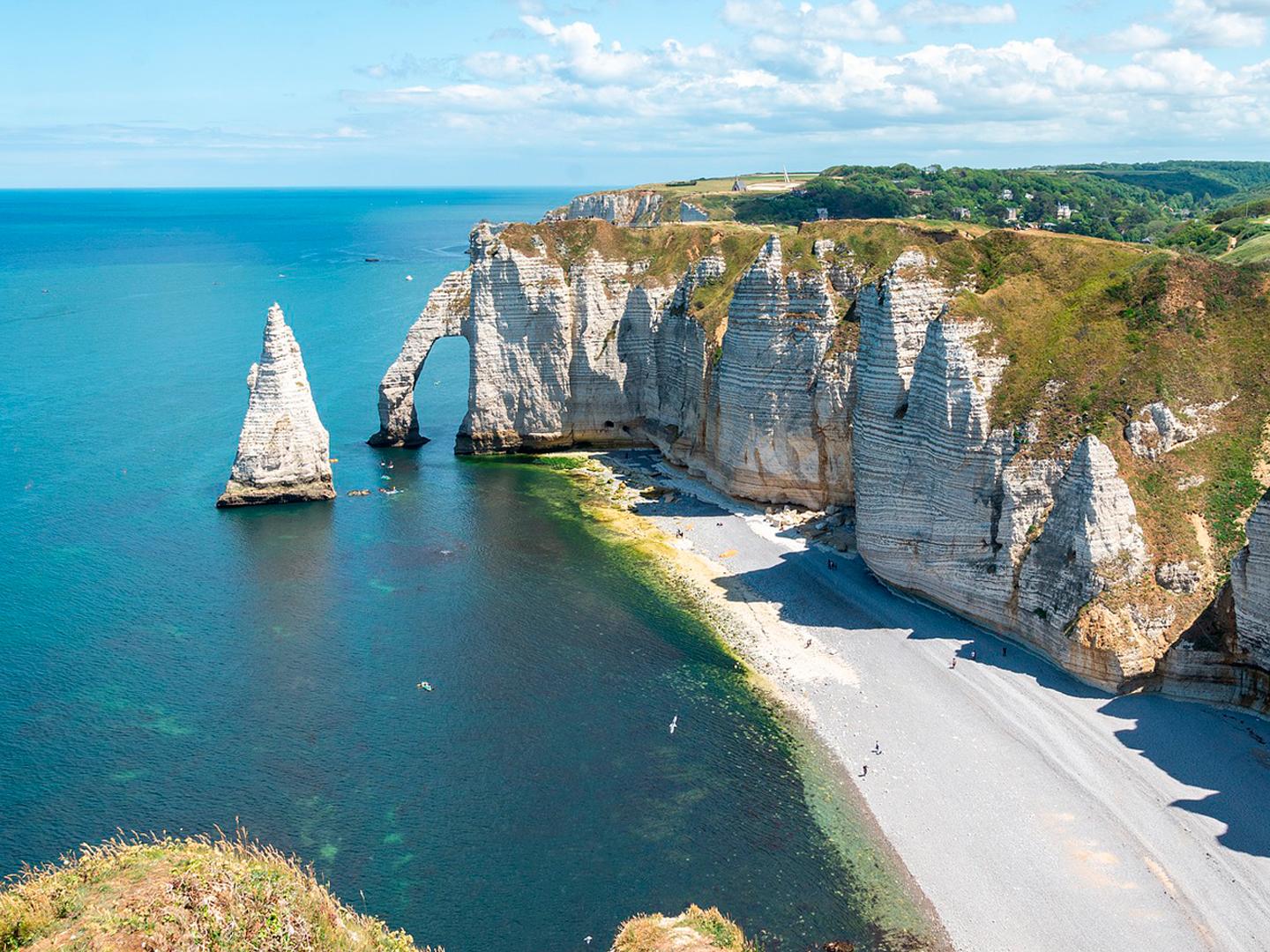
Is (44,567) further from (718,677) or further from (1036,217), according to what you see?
(1036,217)

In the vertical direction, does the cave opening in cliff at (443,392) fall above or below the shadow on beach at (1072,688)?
above

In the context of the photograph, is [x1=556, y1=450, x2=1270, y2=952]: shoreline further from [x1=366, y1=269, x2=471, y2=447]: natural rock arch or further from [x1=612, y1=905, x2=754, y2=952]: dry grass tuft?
[x1=366, y1=269, x2=471, y2=447]: natural rock arch

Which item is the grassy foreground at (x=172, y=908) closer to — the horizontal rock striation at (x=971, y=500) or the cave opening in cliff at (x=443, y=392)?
the horizontal rock striation at (x=971, y=500)

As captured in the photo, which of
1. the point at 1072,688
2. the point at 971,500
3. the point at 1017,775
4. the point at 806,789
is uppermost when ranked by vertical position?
the point at 971,500

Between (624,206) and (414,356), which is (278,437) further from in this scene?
(624,206)

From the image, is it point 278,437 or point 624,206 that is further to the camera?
point 624,206

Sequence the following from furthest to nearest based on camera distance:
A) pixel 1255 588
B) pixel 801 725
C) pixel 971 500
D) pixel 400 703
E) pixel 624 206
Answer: pixel 624 206
pixel 971 500
pixel 400 703
pixel 801 725
pixel 1255 588

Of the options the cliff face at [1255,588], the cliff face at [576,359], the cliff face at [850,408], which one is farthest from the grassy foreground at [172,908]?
the cliff face at [576,359]

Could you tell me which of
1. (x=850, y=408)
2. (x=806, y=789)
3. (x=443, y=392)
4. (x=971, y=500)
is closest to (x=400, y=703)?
(x=806, y=789)
